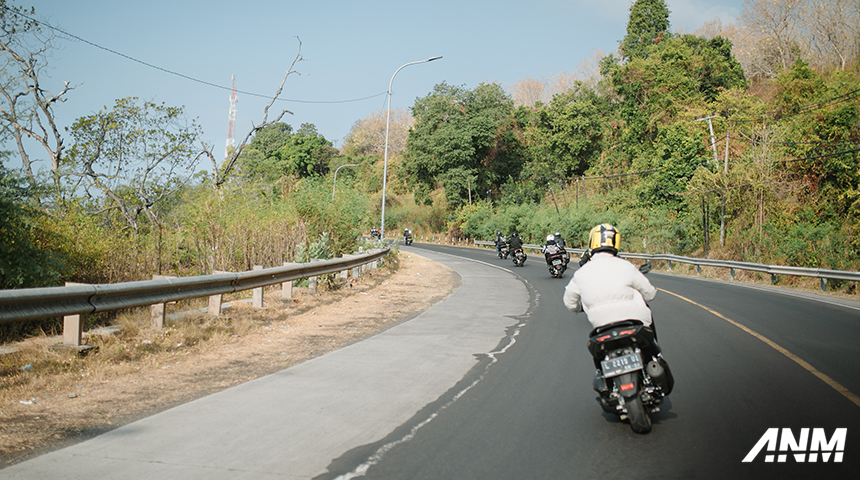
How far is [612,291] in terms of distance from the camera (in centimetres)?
545

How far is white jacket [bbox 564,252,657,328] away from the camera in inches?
212

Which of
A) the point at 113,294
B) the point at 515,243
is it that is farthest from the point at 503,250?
the point at 113,294

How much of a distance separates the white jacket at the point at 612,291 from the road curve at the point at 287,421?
72.4 inches

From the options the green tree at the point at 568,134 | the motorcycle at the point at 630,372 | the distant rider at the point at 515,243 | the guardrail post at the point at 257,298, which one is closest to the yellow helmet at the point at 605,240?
the motorcycle at the point at 630,372

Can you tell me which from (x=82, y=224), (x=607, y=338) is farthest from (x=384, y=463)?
(x=82, y=224)

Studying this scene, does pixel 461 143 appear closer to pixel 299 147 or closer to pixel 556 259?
pixel 299 147

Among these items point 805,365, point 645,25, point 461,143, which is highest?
point 645,25

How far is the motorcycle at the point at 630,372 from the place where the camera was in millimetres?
5129

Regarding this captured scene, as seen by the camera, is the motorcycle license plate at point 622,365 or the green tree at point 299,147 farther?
the green tree at point 299,147

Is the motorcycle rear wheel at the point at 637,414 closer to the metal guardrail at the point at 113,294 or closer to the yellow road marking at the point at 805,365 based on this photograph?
the yellow road marking at the point at 805,365

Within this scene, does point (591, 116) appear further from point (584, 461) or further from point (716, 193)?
point (584, 461)

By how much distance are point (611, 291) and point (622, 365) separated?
68 cm

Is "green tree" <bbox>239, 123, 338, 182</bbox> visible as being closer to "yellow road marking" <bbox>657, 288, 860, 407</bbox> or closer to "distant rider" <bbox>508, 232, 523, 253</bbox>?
"distant rider" <bbox>508, 232, 523, 253</bbox>

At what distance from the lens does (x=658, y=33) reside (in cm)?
5584
